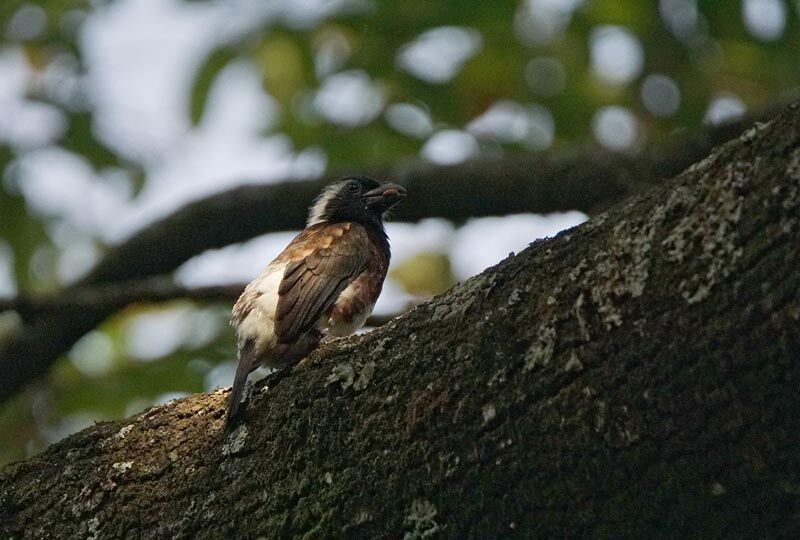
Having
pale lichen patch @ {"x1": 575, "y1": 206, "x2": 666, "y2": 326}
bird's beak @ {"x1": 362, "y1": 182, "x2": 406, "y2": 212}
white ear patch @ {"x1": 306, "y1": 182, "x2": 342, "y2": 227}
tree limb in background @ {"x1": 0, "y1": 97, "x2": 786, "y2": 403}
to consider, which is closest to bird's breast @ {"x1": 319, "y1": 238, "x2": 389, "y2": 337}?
bird's beak @ {"x1": 362, "y1": 182, "x2": 406, "y2": 212}

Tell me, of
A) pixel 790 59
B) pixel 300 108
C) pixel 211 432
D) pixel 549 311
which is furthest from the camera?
pixel 300 108

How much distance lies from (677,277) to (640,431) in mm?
358

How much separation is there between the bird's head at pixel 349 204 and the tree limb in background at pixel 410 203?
0.10m

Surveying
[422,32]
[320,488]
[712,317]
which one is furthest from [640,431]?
[422,32]

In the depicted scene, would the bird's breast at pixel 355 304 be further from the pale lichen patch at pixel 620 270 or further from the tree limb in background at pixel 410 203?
the pale lichen patch at pixel 620 270

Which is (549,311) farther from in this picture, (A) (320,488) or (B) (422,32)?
(B) (422,32)

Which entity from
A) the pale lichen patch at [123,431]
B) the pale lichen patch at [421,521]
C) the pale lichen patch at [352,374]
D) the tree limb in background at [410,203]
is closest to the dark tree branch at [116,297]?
the tree limb in background at [410,203]

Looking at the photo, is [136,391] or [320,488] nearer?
[320,488]

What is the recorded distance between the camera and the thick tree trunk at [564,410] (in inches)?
94.3

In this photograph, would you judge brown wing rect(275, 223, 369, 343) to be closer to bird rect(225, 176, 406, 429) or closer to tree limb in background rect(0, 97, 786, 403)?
bird rect(225, 176, 406, 429)

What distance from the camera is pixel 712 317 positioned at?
2.43 metres

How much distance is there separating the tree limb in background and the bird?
0.65 ft

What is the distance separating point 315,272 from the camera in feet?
18.3

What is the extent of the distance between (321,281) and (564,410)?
3.03 meters
